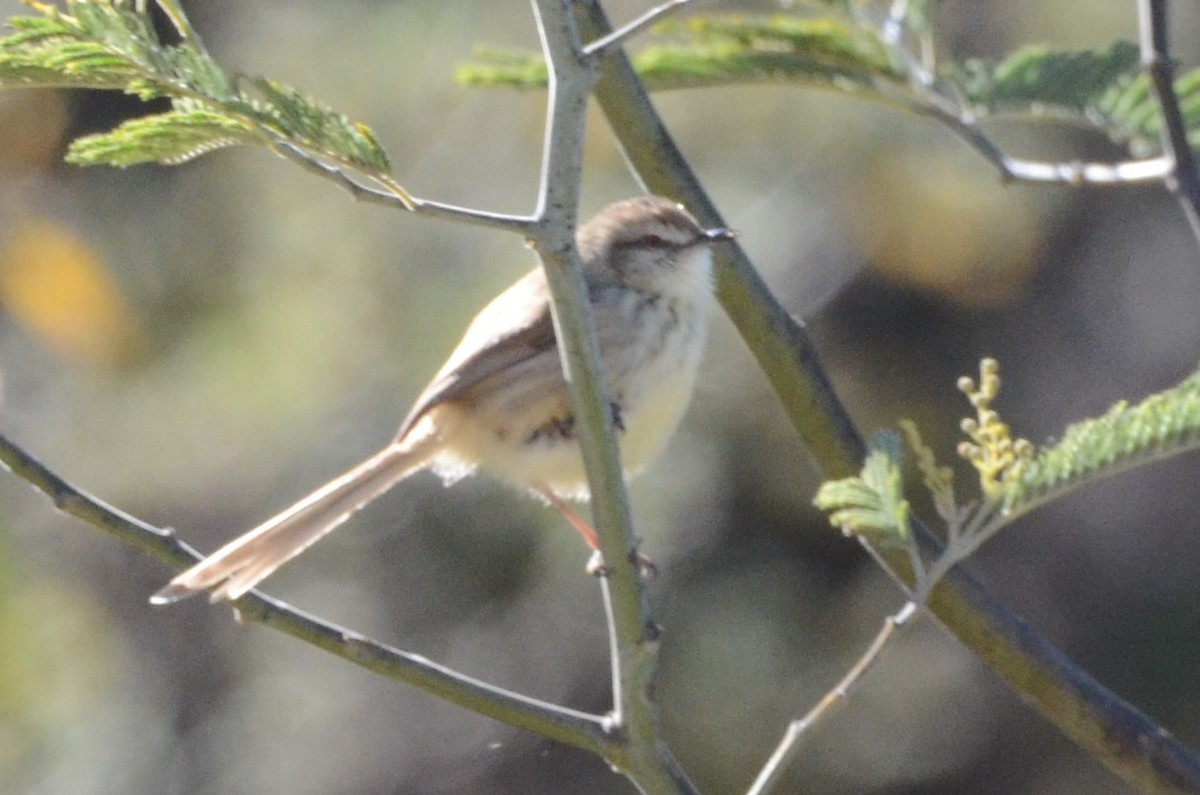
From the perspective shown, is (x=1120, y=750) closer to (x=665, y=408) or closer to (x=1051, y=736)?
(x=665, y=408)

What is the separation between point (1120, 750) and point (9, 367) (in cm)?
473

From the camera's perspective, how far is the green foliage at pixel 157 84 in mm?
2207

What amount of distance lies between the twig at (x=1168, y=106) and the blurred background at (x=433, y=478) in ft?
10.8

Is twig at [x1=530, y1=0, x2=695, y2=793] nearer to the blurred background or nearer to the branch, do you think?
the branch

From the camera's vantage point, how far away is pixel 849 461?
3.76 metres

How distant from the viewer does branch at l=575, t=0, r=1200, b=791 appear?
336cm

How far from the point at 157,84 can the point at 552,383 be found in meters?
2.33

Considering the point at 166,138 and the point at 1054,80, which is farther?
the point at 1054,80

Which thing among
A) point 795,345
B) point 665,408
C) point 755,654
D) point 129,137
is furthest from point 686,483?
point 129,137

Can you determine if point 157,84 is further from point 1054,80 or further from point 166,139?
point 1054,80

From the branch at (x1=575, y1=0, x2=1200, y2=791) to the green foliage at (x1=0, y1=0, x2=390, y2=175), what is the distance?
5.35 feet

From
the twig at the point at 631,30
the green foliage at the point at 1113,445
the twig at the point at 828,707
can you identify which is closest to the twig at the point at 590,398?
the twig at the point at 631,30

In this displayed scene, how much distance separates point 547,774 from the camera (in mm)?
6789

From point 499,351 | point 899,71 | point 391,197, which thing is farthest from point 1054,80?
point 391,197
